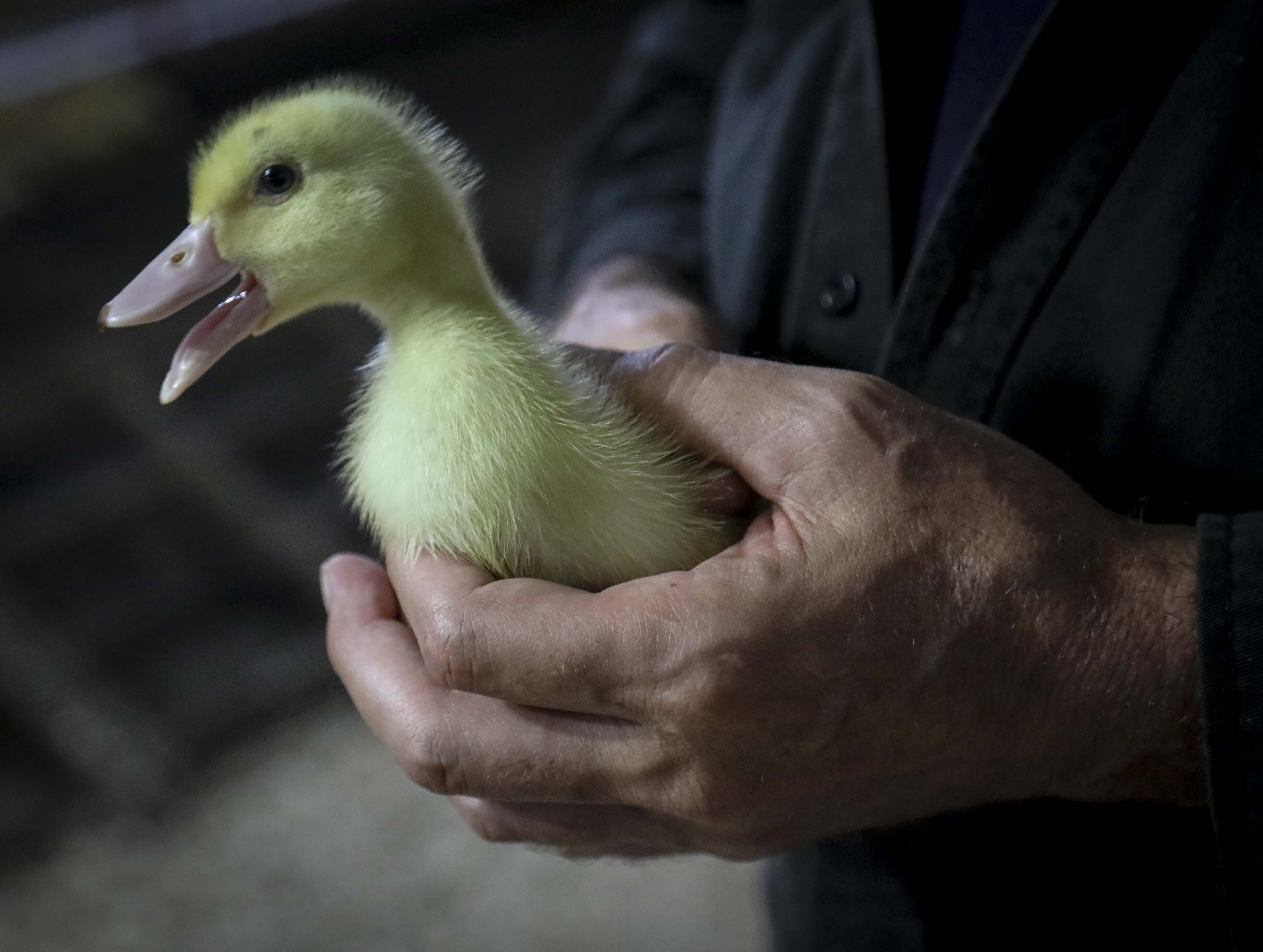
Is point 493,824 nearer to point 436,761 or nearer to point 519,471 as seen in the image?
point 436,761

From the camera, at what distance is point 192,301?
664 mm

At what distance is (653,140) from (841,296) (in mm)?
466

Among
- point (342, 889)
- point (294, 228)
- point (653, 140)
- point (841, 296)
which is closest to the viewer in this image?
point (294, 228)

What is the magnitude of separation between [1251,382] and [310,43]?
1.75 metres

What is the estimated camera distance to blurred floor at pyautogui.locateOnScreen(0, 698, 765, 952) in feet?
5.67

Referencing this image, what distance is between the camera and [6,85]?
64.9 inches

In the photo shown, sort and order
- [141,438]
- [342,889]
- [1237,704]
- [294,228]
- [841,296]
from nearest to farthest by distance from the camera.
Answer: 1. [1237,704]
2. [294,228]
3. [841,296]
4. [342,889]
5. [141,438]

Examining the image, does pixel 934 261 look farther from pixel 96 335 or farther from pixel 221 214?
pixel 96 335

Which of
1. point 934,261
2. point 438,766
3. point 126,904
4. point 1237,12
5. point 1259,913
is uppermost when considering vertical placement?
point 1237,12

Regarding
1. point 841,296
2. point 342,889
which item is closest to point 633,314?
point 841,296

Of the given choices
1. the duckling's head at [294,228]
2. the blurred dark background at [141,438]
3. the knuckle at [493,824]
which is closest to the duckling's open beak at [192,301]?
the duckling's head at [294,228]

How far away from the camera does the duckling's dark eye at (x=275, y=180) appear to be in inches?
26.2

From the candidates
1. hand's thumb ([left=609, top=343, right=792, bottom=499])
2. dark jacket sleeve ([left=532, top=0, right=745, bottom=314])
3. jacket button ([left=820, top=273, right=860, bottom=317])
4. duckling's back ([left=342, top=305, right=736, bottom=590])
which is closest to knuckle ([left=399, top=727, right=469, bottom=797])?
duckling's back ([left=342, top=305, right=736, bottom=590])

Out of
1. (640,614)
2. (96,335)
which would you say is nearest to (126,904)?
(96,335)
